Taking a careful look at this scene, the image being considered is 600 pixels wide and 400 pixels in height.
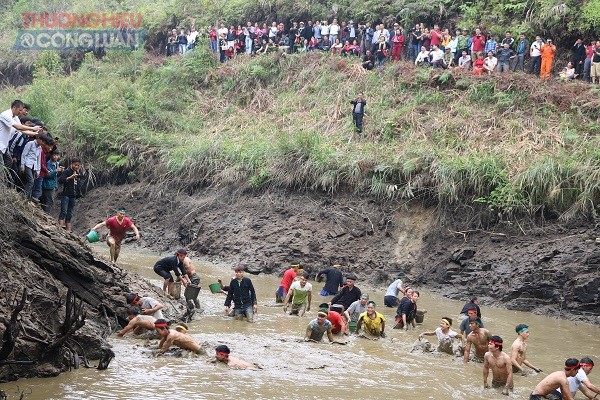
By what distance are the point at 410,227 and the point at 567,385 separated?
37.7 ft

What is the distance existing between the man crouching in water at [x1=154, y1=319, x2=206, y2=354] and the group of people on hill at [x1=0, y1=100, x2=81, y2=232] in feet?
10.7

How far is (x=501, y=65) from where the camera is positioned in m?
28.5

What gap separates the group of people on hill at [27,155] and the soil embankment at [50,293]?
0.70 metres

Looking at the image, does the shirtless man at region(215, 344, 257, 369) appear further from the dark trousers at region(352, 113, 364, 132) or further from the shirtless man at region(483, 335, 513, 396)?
the dark trousers at region(352, 113, 364, 132)

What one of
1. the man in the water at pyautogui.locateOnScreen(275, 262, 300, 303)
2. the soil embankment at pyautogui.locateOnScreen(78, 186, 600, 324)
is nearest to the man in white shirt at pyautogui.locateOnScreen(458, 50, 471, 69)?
the soil embankment at pyautogui.locateOnScreen(78, 186, 600, 324)

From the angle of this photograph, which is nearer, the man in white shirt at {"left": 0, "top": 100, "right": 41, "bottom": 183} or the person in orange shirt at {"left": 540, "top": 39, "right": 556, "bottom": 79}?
the man in white shirt at {"left": 0, "top": 100, "right": 41, "bottom": 183}

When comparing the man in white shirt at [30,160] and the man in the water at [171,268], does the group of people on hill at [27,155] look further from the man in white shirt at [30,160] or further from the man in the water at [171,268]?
the man in the water at [171,268]

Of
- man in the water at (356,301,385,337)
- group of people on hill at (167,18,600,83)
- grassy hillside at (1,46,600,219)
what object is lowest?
man in the water at (356,301,385,337)

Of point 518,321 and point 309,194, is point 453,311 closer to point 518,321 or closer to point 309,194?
point 518,321

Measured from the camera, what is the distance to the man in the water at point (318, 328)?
16.5 meters

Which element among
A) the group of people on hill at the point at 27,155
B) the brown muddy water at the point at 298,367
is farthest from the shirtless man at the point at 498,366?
the group of people on hill at the point at 27,155

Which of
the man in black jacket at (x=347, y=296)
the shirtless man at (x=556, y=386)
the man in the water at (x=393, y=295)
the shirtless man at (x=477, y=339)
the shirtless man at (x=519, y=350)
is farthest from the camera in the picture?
the man in the water at (x=393, y=295)

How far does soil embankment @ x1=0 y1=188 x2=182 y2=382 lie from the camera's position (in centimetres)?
1264

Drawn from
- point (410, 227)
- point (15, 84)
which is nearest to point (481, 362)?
point (410, 227)
